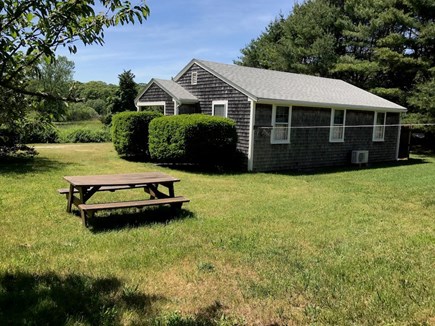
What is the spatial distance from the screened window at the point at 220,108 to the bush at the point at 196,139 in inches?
44.4

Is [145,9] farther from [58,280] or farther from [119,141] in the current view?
[119,141]

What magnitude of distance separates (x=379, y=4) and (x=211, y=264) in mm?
27537

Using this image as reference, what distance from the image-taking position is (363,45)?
29391mm

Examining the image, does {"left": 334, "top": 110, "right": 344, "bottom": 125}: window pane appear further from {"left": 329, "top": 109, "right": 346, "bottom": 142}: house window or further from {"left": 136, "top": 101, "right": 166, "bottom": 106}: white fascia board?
{"left": 136, "top": 101, "right": 166, "bottom": 106}: white fascia board

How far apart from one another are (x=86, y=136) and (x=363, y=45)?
2165 centimetres

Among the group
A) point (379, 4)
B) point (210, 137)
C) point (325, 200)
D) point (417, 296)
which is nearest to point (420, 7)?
point (379, 4)

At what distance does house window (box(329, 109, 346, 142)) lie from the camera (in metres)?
15.7

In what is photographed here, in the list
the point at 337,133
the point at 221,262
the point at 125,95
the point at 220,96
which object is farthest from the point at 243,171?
the point at 125,95

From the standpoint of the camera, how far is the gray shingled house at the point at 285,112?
13.5 meters

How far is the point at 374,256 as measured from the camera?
5.06 metres

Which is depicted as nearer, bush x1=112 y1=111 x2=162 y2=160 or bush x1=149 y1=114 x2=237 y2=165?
bush x1=149 y1=114 x2=237 y2=165

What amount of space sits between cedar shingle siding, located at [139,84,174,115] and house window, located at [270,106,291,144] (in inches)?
185

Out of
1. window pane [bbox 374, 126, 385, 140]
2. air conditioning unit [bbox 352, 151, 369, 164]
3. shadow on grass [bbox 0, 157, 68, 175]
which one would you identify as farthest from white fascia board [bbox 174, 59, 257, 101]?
window pane [bbox 374, 126, 385, 140]

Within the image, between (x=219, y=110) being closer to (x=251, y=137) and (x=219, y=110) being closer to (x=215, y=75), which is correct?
(x=215, y=75)
